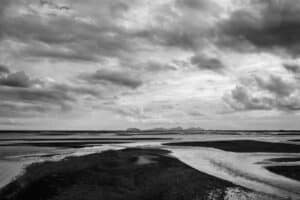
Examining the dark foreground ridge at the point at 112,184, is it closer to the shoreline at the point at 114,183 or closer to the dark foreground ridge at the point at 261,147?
the shoreline at the point at 114,183

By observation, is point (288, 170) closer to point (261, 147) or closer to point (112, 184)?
point (112, 184)

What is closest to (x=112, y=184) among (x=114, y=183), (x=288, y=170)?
(x=114, y=183)

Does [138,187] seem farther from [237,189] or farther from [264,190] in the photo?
[264,190]

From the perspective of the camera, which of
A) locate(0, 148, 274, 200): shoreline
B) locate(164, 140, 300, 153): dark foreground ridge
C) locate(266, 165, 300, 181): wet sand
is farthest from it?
locate(164, 140, 300, 153): dark foreground ridge

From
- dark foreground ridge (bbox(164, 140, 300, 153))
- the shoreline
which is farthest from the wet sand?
dark foreground ridge (bbox(164, 140, 300, 153))

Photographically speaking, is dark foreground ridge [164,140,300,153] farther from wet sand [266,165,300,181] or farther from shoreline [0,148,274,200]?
shoreline [0,148,274,200]

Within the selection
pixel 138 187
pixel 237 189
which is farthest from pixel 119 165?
pixel 237 189

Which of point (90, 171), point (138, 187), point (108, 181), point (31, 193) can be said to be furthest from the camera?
point (90, 171)

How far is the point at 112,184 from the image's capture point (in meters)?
20.9

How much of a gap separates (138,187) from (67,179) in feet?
21.3

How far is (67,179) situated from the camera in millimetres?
22391

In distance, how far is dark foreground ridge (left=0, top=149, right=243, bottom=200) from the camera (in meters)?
17.5

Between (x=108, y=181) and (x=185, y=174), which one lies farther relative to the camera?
(x=185, y=174)

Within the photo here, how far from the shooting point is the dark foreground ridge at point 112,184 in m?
17.5
